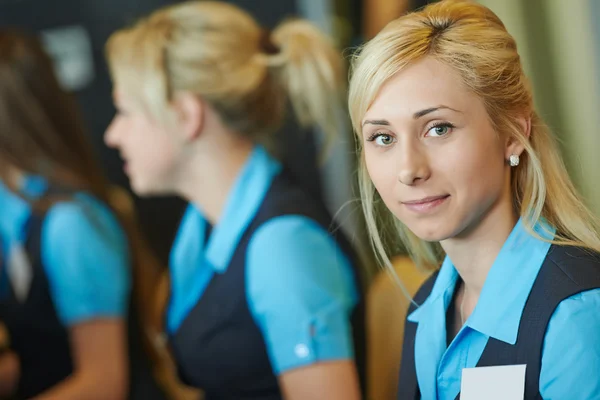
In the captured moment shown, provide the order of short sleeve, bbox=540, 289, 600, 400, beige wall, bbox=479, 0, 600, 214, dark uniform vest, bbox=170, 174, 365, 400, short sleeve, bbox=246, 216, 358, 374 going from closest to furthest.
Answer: short sleeve, bbox=540, 289, 600, 400, beige wall, bbox=479, 0, 600, 214, short sleeve, bbox=246, 216, 358, 374, dark uniform vest, bbox=170, 174, 365, 400

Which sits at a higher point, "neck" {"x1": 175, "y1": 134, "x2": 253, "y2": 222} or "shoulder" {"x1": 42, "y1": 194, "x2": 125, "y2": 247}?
"neck" {"x1": 175, "y1": 134, "x2": 253, "y2": 222}

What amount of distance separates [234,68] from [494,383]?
87 centimetres

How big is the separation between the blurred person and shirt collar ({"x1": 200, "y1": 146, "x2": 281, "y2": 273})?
0.40 meters

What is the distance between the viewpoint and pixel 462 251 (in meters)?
1.03

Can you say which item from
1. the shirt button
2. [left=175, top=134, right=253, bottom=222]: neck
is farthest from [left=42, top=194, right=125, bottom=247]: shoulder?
the shirt button

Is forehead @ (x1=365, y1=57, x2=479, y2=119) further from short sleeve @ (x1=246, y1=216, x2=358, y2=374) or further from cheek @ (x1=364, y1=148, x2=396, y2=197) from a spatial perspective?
short sleeve @ (x1=246, y1=216, x2=358, y2=374)

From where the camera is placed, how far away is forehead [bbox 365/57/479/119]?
0.97m

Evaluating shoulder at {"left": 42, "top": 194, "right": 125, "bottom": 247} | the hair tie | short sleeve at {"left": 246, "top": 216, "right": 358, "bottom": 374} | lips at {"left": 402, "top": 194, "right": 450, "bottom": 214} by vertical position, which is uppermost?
the hair tie

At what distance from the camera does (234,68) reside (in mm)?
1598

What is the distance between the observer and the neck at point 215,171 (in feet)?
5.41

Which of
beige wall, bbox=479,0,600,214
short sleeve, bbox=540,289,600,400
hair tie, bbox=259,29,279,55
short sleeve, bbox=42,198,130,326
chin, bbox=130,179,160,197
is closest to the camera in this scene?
short sleeve, bbox=540,289,600,400

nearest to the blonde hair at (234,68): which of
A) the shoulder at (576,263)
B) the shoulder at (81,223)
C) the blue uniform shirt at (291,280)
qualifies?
the blue uniform shirt at (291,280)

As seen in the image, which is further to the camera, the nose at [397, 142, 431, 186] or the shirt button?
the shirt button

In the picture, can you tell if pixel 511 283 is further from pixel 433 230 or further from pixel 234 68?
pixel 234 68
